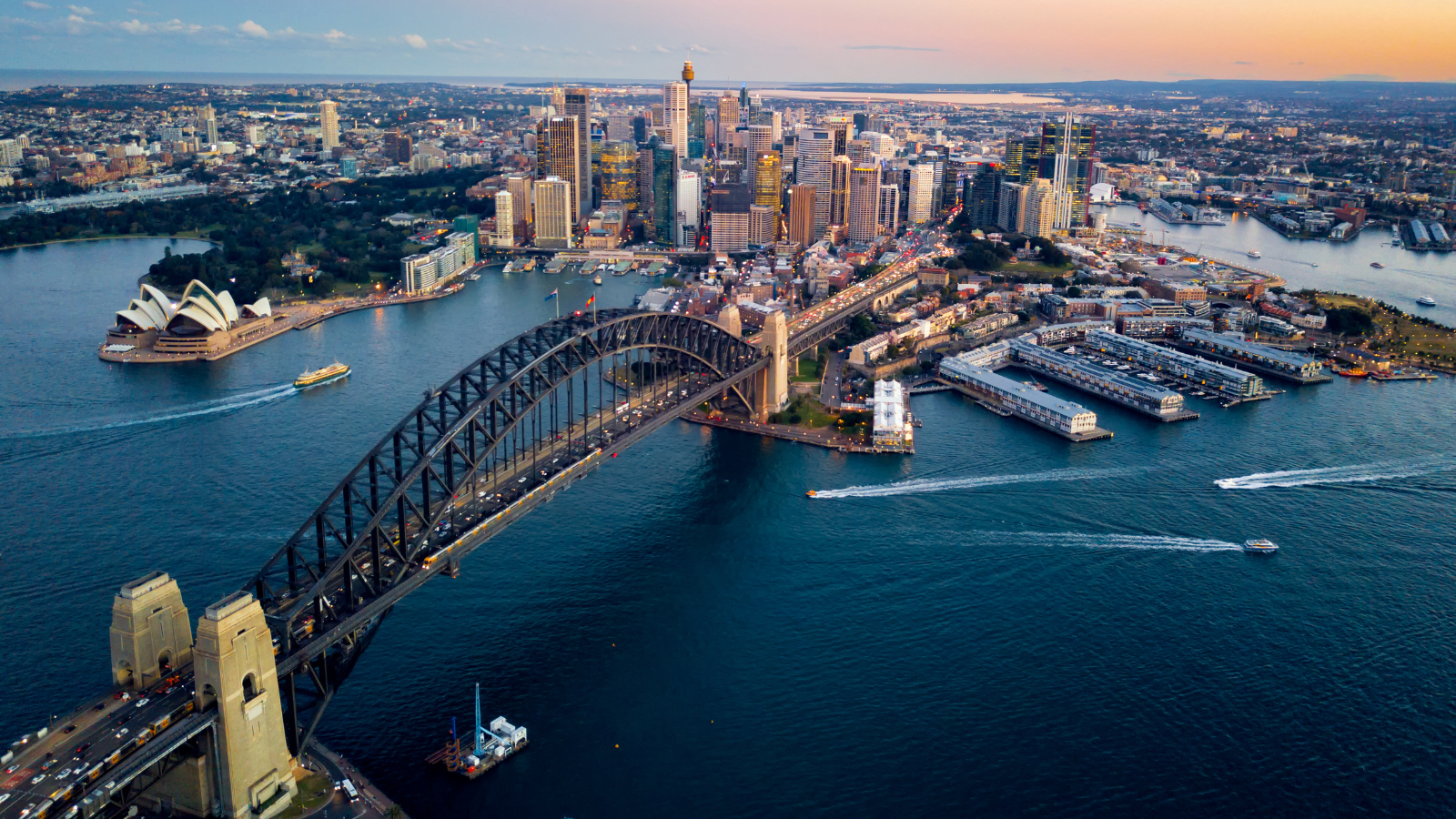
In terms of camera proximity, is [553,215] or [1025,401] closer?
[1025,401]

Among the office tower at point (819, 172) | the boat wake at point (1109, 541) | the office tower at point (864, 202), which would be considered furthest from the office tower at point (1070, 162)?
the boat wake at point (1109, 541)

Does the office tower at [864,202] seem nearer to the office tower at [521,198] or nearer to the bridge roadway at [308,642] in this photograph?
the office tower at [521,198]

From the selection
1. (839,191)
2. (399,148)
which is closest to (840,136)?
(839,191)

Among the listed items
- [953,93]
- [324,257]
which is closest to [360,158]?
[324,257]

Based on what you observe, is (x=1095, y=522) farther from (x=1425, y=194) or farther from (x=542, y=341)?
(x=1425, y=194)

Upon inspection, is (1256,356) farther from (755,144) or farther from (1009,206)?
(755,144)
